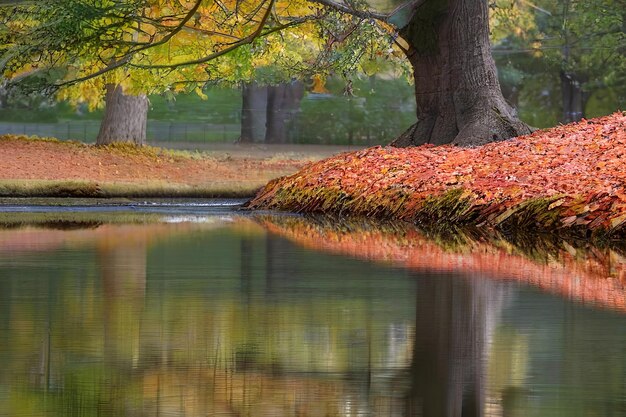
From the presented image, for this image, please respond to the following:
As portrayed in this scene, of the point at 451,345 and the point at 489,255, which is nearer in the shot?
the point at 451,345

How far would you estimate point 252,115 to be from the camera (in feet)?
183

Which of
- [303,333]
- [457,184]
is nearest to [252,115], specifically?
[457,184]

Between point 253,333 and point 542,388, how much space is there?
2.11 metres

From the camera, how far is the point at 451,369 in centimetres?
704

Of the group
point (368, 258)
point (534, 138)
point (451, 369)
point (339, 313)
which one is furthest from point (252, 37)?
point (451, 369)

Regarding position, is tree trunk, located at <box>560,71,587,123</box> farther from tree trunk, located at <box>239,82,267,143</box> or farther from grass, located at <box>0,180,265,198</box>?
grass, located at <box>0,180,265,198</box>

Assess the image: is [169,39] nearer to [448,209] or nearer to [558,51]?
[448,209]

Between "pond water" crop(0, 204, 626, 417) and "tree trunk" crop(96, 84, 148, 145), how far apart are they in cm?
1972

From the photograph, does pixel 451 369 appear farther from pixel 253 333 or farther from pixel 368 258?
pixel 368 258

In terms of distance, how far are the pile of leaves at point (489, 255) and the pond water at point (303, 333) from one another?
5 cm

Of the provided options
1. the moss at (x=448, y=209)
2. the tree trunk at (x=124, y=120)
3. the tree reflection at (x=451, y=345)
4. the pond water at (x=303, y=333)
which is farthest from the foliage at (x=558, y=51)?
the tree reflection at (x=451, y=345)

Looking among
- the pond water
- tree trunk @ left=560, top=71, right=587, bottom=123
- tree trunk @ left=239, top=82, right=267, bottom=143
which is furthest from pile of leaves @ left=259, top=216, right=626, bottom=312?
tree trunk @ left=560, top=71, right=587, bottom=123

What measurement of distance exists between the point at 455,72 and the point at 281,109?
A: 34.0 meters

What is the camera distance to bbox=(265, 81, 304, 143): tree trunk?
2192 inches
